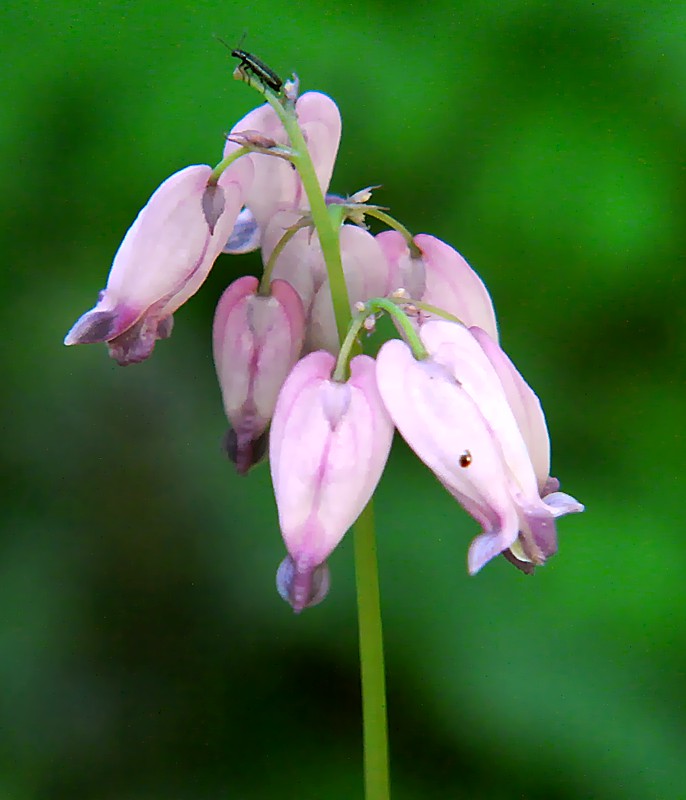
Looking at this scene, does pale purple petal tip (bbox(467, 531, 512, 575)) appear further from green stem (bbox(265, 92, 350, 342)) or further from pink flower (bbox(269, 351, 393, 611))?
green stem (bbox(265, 92, 350, 342))

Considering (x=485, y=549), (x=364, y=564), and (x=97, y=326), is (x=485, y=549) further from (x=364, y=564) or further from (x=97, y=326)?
(x=97, y=326)

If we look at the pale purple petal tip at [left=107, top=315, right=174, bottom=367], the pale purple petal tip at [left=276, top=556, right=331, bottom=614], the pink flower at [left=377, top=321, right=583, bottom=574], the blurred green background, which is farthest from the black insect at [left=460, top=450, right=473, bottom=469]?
the blurred green background

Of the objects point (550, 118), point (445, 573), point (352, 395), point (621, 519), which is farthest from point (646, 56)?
point (352, 395)

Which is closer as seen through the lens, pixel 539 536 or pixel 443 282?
pixel 539 536

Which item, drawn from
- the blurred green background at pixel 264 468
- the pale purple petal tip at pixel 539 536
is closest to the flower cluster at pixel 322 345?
the pale purple petal tip at pixel 539 536

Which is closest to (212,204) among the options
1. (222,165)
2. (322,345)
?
(222,165)

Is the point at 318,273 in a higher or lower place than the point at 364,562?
higher
